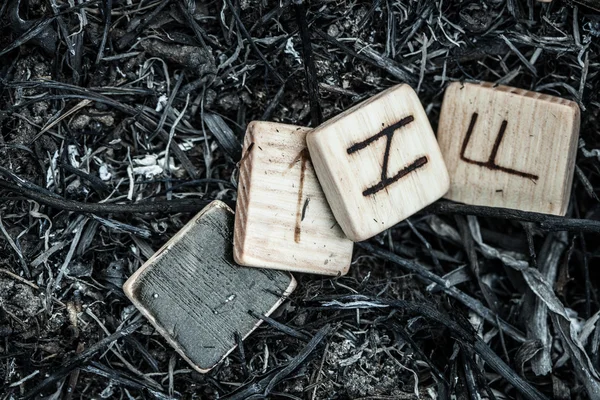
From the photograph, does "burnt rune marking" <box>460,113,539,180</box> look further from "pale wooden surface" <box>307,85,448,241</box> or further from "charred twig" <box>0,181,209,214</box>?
"charred twig" <box>0,181,209,214</box>

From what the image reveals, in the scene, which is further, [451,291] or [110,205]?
[451,291]

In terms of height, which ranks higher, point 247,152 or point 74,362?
point 247,152

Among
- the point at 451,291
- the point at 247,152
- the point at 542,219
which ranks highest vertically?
the point at 247,152

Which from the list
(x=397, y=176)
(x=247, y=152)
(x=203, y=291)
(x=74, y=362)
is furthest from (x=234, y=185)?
(x=74, y=362)

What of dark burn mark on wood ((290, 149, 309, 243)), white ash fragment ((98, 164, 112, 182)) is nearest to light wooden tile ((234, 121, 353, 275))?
dark burn mark on wood ((290, 149, 309, 243))

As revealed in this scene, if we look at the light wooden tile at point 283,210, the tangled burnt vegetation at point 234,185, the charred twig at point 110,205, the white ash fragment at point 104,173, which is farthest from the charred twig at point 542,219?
the white ash fragment at point 104,173

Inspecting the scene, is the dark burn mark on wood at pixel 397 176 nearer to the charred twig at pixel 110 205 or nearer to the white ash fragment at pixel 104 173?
the charred twig at pixel 110 205

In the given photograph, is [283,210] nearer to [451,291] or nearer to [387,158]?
[387,158]
